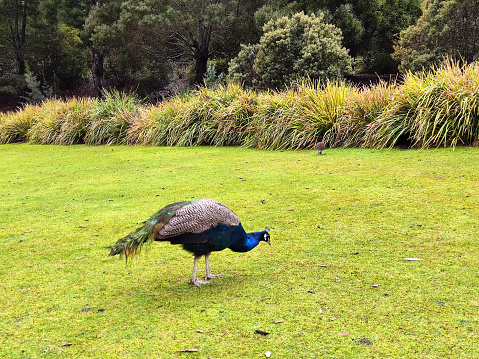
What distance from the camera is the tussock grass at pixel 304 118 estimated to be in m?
8.76

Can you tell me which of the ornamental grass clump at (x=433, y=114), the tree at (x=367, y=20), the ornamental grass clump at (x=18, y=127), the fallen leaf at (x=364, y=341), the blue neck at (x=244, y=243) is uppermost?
the tree at (x=367, y=20)

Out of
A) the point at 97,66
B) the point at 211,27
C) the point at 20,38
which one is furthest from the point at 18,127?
the point at 20,38

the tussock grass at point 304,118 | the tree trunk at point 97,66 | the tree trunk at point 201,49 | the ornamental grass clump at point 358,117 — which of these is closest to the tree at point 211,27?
the tree trunk at point 201,49

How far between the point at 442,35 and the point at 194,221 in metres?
19.7

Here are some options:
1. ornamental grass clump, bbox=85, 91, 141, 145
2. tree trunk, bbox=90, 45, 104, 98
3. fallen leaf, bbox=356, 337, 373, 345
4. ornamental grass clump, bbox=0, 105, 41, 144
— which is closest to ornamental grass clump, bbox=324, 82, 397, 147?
ornamental grass clump, bbox=85, 91, 141, 145

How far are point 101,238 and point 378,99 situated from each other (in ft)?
23.3

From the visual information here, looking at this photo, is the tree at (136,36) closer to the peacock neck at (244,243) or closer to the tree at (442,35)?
the tree at (442,35)

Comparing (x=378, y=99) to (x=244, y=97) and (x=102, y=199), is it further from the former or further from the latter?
(x=102, y=199)

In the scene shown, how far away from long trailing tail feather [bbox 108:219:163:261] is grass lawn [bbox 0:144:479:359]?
14cm

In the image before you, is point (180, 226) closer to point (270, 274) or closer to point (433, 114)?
point (270, 274)

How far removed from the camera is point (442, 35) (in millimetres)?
19594

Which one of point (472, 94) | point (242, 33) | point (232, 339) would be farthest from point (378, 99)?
point (242, 33)

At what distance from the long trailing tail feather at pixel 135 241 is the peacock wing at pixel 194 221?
5 centimetres

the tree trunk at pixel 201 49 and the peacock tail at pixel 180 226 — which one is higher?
the tree trunk at pixel 201 49
